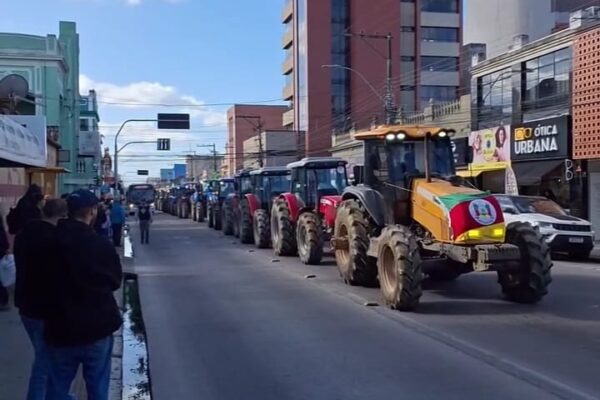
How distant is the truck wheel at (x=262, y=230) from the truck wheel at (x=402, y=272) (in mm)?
12849

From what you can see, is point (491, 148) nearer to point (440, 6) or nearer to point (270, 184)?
point (270, 184)

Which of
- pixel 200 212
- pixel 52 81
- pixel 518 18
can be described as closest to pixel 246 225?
pixel 200 212

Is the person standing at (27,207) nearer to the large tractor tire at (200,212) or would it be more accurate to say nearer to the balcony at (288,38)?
the large tractor tire at (200,212)

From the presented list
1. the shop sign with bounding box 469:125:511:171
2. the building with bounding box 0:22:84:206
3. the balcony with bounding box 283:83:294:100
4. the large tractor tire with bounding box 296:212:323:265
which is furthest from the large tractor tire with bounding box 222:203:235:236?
the balcony with bounding box 283:83:294:100

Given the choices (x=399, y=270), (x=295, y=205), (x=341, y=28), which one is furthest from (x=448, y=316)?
(x=341, y=28)

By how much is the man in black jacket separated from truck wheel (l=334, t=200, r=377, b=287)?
30.2 feet

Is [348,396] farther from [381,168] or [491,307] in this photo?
A: [381,168]

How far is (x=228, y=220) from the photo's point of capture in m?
32.9

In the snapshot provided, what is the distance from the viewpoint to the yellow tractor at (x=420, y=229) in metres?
11.5

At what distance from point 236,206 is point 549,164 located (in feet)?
39.6

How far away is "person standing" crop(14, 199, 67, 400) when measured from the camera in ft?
16.7

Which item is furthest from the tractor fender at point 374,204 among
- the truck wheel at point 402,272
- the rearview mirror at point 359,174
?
the truck wheel at point 402,272

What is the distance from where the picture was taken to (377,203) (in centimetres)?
1401

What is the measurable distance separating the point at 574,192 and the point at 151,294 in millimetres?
19383
